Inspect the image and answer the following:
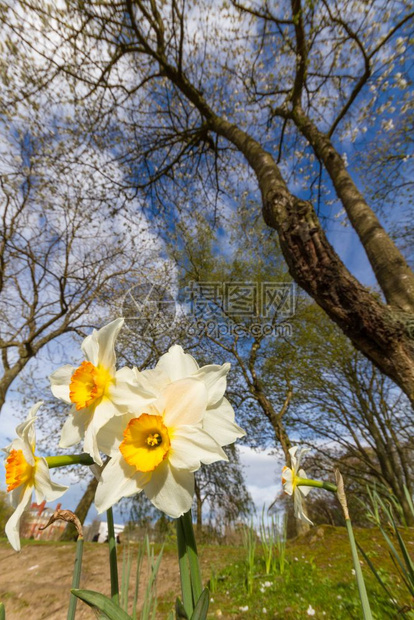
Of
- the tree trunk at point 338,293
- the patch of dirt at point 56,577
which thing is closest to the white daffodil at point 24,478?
the tree trunk at point 338,293

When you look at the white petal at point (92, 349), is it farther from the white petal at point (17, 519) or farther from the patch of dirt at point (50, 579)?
the patch of dirt at point (50, 579)

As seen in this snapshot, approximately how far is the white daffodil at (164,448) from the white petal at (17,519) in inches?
7.1

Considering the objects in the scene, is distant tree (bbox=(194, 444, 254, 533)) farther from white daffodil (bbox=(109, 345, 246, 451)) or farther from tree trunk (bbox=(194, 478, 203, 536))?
white daffodil (bbox=(109, 345, 246, 451))

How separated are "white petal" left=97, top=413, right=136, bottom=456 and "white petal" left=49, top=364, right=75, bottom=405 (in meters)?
0.16

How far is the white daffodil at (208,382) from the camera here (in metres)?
0.54

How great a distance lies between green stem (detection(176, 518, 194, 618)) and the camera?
450mm

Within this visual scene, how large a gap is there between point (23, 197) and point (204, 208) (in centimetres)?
403

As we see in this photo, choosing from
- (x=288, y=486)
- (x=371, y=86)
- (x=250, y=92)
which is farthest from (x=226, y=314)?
(x=288, y=486)

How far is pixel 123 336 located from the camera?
876 cm

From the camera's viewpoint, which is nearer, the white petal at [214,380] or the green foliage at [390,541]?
the white petal at [214,380]

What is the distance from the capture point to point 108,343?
0.58m

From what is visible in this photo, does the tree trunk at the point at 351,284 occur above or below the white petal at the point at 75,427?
above

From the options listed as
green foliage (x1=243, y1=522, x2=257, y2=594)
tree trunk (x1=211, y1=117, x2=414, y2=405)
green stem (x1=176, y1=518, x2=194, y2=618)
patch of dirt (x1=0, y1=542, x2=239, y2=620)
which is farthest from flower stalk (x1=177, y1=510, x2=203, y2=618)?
green foliage (x1=243, y1=522, x2=257, y2=594)

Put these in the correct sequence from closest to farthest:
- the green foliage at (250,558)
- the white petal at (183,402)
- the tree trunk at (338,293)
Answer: the white petal at (183,402) < the tree trunk at (338,293) < the green foliage at (250,558)
